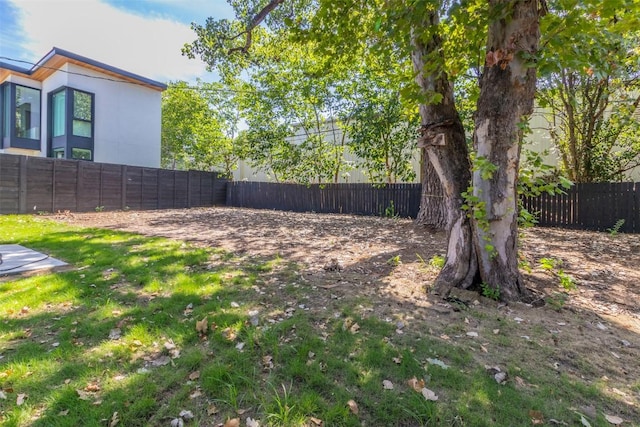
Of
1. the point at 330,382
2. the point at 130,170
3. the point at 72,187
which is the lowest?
the point at 330,382

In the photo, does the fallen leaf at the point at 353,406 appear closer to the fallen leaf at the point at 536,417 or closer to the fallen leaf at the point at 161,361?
the fallen leaf at the point at 536,417

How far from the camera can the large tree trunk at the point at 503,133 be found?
285 cm

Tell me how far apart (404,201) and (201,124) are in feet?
43.6

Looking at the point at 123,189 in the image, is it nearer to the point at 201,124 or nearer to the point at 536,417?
the point at 201,124

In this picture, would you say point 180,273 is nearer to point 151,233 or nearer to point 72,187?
point 151,233

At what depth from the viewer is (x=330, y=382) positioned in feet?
6.24

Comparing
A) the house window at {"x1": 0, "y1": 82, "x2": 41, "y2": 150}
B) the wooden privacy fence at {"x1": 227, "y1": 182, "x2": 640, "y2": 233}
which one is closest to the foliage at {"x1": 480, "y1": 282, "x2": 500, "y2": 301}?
the wooden privacy fence at {"x1": 227, "y1": 182, "x2": 640, "y2": 233}

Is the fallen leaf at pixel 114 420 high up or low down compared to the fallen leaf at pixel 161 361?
down

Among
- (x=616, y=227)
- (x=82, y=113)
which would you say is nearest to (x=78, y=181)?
(x=82, y=113)

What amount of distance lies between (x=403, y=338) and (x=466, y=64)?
10.7ft

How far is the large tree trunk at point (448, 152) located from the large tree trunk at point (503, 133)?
0.15 metres

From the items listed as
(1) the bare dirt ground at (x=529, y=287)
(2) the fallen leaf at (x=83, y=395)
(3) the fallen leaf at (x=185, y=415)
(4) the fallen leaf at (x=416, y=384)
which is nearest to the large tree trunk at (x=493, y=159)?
(1) the bare dirt ground at (x=529, y=287)

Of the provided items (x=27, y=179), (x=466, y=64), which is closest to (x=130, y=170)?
(x=27, y=179)

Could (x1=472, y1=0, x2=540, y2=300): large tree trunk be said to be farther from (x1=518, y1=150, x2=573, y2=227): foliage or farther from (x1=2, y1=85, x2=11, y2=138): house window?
(x1=2, y1=85, x2=11, y2=138): house window
